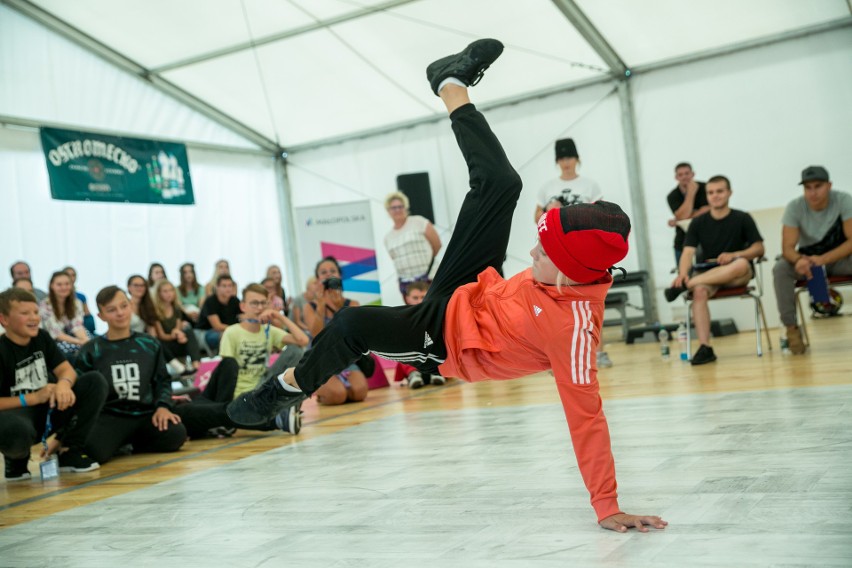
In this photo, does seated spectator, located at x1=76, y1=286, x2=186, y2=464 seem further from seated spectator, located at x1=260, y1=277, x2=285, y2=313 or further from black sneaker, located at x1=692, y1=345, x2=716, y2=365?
seated spectator, located at x1=260, y1=277, x2=285, y2=313

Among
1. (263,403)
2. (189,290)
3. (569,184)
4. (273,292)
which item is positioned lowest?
(263,403)

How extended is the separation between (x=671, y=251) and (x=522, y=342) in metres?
7.16

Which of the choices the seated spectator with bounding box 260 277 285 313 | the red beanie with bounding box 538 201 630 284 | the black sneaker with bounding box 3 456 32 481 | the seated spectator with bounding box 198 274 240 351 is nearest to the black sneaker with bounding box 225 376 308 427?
the red beanie with bounding box 538 201 630 284

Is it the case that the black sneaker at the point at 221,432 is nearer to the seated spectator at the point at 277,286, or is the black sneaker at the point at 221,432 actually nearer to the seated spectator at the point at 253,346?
the seated spectator at the point at 253,346

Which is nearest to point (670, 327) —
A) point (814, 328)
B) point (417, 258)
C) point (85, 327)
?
point (814, 328)

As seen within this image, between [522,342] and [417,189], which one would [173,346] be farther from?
[522,342]

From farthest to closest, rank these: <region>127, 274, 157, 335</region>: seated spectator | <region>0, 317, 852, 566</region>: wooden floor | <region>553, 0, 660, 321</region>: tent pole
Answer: <region>553, 0, 660, 321</region>: tent pole < <region>127, 274, 157, 335</region>: seated spectator < <region>0, 317, 852, 566</region>: wooden floor

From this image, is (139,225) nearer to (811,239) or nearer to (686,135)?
(686,135)

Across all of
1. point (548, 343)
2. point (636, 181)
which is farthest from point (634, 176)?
point (548, 343)

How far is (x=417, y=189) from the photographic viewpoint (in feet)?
32.0

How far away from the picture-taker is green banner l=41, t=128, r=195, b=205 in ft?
25.8

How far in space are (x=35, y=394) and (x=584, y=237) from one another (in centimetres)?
295

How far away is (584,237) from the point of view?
6.09 ft

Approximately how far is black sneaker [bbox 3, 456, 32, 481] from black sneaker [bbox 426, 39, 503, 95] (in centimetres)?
281
